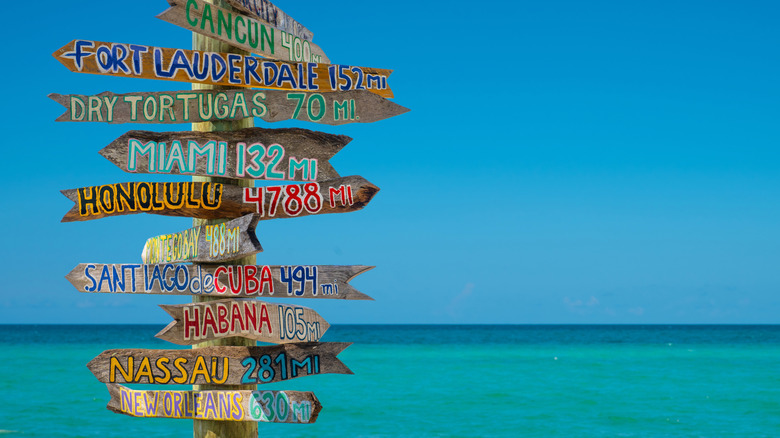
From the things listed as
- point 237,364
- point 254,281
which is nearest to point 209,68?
→ point 254,281

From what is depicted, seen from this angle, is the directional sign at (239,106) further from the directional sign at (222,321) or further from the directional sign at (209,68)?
the directional sign at (222,321)

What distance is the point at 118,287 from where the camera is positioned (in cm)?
497

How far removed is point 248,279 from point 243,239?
37 centimetres

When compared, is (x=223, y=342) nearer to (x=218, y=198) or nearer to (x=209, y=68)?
(x=218, y=198)

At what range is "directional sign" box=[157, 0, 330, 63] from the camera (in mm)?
4859

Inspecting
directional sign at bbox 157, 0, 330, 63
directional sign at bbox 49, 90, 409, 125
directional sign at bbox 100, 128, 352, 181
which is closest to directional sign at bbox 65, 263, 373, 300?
directional sign at bbox 100, 128, 352, 181

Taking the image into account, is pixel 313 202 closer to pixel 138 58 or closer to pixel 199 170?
pixel 199 170

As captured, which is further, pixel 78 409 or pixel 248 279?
pixel 78 409

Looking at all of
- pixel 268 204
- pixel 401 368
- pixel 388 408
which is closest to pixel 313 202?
pixel 268 204

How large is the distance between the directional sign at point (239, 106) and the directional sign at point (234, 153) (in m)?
0.13

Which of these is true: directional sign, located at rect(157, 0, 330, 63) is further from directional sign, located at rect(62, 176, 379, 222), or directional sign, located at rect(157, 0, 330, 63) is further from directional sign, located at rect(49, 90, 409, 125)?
directional sign, located at rect(62, 176, 379, 222)

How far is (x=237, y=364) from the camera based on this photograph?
15.9 ft

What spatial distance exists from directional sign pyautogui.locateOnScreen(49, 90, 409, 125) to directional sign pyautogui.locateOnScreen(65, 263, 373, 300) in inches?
39.0

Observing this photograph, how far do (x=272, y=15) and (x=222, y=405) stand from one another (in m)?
2.78
